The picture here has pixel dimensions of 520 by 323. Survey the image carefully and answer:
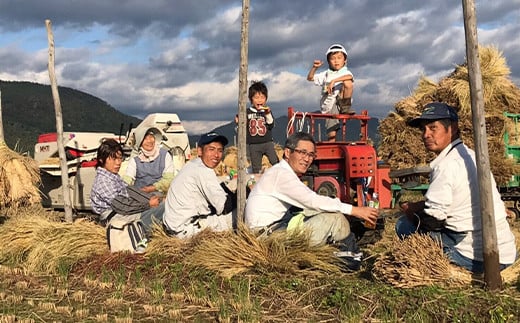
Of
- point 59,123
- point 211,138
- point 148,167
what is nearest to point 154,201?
point 211,138

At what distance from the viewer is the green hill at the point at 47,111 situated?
95125mm

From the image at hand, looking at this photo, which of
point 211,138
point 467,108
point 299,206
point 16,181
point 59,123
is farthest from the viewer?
point 467,108

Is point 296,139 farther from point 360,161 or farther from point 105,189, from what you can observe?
point 105,189

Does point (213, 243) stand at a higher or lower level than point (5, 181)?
lower

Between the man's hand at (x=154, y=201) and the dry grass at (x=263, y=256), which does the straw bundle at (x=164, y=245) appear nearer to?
the dry grass at (x=263, y=256)

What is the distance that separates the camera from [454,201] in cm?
483

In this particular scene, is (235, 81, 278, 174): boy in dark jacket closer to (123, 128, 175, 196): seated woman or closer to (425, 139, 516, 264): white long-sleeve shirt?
(123, 128, 175, 196): seated woman

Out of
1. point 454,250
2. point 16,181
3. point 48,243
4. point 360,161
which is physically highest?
point 360,161

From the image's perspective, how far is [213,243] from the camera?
→ 19.9ft

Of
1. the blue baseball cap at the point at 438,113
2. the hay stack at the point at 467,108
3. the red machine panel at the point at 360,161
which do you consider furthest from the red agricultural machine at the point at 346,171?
the hay stack at the point at 467,108

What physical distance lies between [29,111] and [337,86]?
99.5m

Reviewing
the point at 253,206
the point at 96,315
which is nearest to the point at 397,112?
the point at 253,206

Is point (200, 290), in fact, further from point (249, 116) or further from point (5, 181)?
point (5, 181)

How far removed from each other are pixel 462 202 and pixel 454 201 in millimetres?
61
